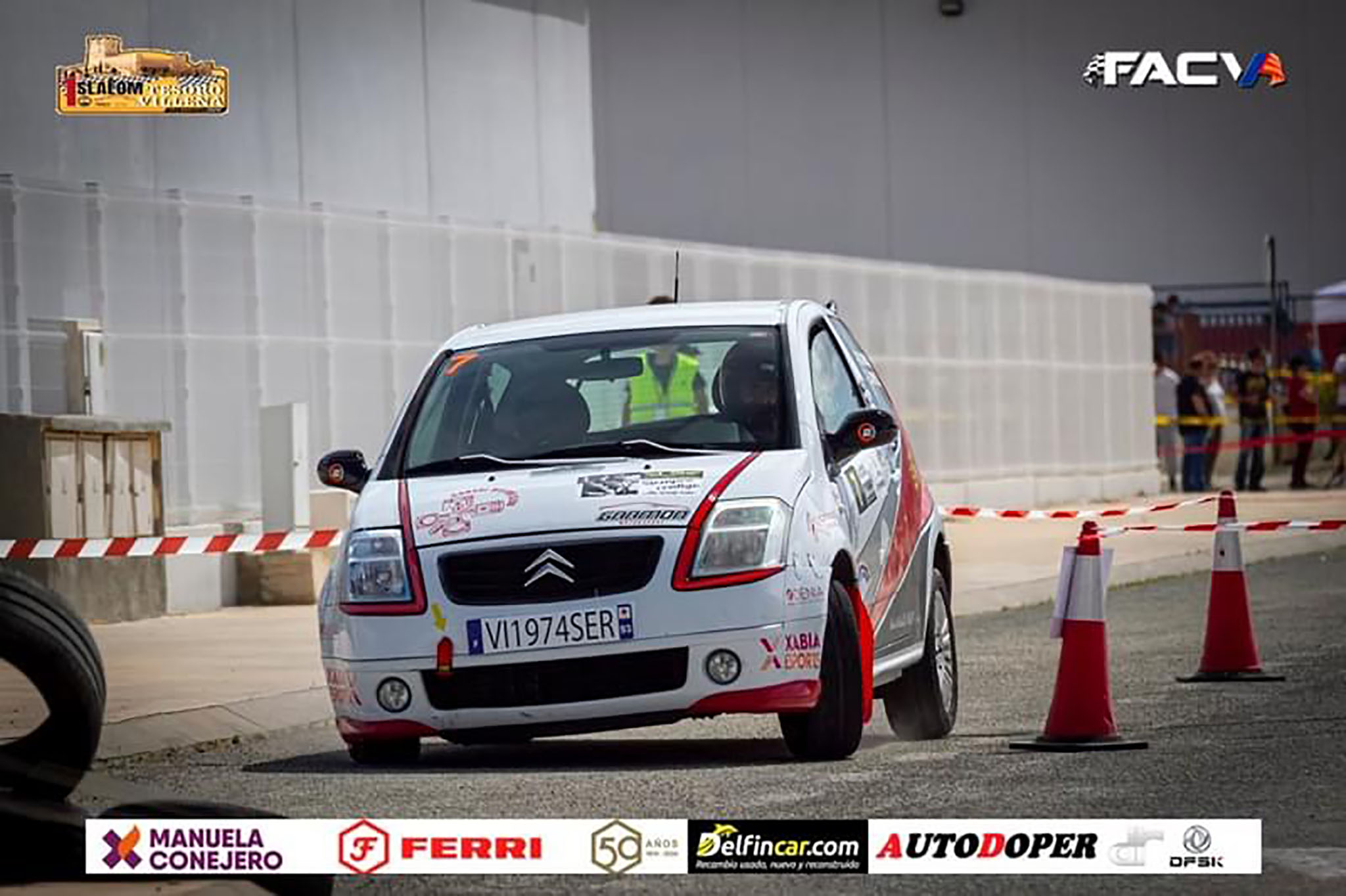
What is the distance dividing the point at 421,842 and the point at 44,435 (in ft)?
39.8

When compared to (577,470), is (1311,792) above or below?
below

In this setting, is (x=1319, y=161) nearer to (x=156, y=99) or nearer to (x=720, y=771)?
(x=156, y=99)

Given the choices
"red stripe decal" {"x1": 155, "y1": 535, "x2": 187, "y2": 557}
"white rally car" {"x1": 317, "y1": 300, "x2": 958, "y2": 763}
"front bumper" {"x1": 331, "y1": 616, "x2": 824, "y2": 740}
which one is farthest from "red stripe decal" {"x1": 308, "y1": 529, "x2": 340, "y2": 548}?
"front bumper" {"x1": 331, "y1": 616, "x2": 824, "y2": 740}

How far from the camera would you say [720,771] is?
1052 centimetres

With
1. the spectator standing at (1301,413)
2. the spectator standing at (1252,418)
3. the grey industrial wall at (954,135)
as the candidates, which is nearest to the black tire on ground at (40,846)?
the spectator standing at (1252,418)

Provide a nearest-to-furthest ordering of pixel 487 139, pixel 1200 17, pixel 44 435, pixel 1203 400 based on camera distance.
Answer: pixel 44 435
pixel 487 139
pixel 1203 400
pixel 1200 17

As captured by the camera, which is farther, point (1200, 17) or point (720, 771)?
point (1200, 17)

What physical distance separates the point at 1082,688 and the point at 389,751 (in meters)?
2.60

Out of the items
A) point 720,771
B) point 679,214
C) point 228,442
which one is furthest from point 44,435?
point 679,214

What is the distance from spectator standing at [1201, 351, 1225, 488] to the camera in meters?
39.4

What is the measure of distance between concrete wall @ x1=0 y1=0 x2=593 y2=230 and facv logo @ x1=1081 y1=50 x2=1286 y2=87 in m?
17.4

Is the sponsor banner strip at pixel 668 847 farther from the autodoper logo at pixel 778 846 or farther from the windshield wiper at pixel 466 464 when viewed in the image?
the windshield wiper at pixel 466 464

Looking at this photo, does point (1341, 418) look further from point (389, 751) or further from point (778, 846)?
point (778, 846)

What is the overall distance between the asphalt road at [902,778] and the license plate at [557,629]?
0.46 m
